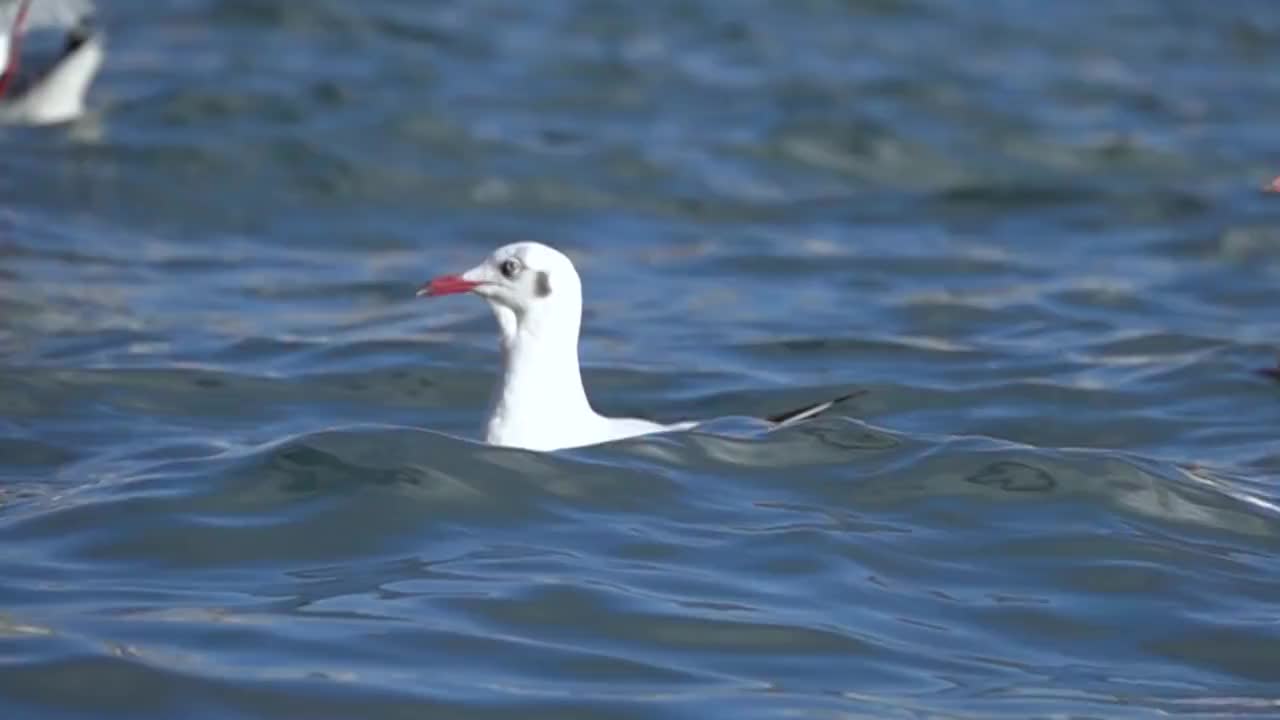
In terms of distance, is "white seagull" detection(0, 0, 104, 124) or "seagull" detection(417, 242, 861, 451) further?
"white seagull" detection(0, 0, 104, 124)

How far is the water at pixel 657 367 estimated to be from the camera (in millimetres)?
6934

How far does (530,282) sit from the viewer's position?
9.00 meters

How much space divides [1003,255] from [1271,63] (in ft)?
26.9

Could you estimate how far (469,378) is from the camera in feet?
37.1

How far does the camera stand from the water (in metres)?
6.93

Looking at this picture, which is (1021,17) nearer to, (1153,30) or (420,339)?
(1153,30)

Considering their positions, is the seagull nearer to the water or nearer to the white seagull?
the water

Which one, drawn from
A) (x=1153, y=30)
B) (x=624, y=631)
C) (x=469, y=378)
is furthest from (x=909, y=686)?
(x=1153, y=30)

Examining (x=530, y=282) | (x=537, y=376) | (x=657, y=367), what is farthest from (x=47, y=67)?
(x=537, y=376)

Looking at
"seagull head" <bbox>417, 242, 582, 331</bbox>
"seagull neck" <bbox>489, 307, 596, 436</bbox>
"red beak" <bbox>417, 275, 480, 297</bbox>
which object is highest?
"seagull head" <bbox>417, 242, 582, 331</bbox>

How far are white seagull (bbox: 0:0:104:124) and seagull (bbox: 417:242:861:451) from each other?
7.80m

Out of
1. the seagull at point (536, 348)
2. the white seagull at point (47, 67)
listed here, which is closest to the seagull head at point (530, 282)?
the seagull at point (536, 348)

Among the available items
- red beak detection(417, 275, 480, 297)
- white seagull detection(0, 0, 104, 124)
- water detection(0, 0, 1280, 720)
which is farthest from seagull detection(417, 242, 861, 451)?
white seagull detection(0, 0, 104, 124)

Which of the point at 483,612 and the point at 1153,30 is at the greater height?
the point at 1153,30
